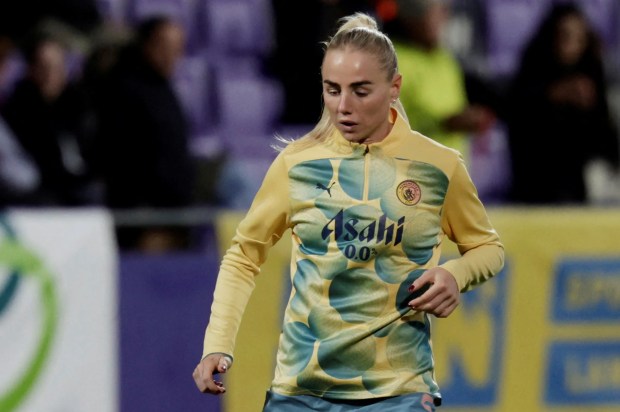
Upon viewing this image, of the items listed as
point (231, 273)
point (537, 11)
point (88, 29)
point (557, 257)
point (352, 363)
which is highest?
point (537, 11)

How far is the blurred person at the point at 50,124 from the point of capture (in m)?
8.12

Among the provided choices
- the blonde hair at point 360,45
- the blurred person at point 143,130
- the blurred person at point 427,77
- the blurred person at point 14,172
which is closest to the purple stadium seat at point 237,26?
the blurred person at point 143,130

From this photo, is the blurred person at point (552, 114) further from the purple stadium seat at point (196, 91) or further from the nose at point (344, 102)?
the nose at point (344, 102)

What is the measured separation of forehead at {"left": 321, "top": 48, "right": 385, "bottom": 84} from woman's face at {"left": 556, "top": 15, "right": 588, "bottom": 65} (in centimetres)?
520

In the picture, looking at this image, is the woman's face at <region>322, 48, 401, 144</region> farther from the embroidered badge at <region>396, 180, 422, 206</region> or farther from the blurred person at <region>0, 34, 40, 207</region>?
the blurred person at <region>0, 34, 40, 207</region>

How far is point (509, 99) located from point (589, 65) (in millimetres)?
606

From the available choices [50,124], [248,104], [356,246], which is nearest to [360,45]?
[356,246]

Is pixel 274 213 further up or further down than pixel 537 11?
further down

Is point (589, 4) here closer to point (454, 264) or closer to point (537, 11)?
point (537, 11)

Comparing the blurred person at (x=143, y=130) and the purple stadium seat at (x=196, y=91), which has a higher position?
the purple stadium seat at (x=196, y=91)

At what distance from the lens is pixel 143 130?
8.05m

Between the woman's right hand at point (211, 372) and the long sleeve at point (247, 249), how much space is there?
0.09 m

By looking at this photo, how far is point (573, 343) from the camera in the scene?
786 cm

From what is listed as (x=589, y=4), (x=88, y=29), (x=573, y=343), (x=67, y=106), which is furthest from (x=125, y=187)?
(x=589, y=4)
